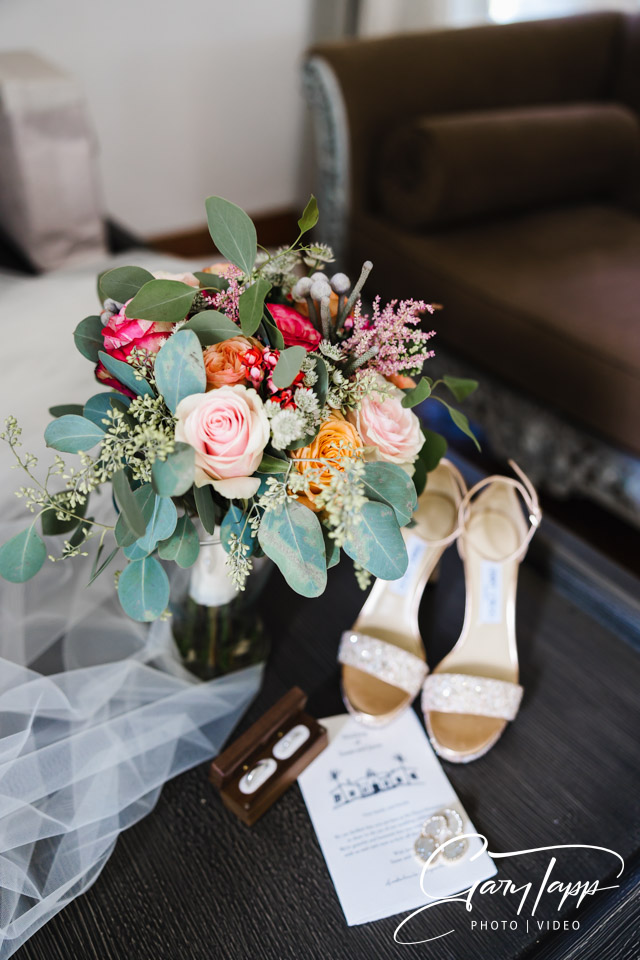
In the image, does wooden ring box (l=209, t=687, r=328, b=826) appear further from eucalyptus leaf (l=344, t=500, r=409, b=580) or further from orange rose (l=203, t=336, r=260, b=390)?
orange rose (l=203, t=336, r=260, b=390)

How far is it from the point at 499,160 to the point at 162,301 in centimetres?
132

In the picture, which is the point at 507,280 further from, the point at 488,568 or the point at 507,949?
the point at 507,949

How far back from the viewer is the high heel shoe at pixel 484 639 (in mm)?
804

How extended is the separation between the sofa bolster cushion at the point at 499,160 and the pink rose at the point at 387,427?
1.16 meters

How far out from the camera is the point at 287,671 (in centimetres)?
87

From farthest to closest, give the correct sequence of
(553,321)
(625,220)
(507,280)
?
(625,220), (507,280), (553,321)

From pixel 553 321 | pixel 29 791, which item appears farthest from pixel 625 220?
pixel 29 791

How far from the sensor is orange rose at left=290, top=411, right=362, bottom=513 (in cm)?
56

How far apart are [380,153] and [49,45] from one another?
→ 935mm

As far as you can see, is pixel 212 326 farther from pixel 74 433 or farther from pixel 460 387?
pixel 460 387

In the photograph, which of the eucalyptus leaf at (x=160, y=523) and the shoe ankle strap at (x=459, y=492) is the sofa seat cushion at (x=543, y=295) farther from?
the eucalyptus leaf at (x=160, y=523)

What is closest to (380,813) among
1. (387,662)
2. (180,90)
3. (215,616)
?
(387,662)

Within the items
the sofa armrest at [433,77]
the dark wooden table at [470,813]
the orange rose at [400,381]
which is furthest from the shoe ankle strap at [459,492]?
the sofa armrest at [433,77]

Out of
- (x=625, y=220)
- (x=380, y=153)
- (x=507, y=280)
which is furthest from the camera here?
(x=625, y=220)
